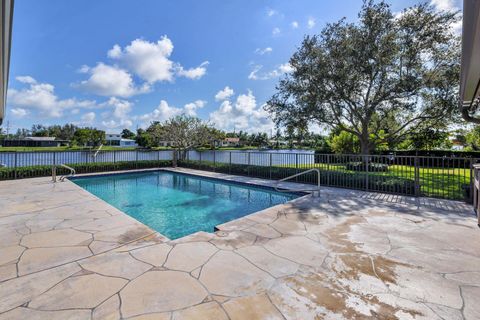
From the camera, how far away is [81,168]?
10406 mm

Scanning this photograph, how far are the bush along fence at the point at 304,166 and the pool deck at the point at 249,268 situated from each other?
203 cm

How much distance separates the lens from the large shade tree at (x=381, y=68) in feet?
26.6

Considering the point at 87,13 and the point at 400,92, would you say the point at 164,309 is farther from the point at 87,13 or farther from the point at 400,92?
the point at 400,92

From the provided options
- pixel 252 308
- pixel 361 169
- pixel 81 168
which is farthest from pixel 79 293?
pixel 81 168

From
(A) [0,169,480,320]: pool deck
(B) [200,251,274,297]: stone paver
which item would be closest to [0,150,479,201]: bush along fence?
(A) [0,169,480,320]: pool deck

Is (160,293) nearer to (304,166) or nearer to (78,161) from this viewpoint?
(304,166)

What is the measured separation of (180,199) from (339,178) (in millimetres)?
5454

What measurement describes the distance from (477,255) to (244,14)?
9.30m

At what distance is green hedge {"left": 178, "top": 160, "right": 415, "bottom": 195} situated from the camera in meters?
6.44

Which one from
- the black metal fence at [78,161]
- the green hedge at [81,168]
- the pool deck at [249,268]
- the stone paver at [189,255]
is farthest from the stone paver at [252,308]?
the green hedge at [81,168]

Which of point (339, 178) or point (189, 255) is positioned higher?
point (339, 178)

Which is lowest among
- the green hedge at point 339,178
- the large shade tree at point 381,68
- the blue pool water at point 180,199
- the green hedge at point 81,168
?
the blue pool water at point 180,199

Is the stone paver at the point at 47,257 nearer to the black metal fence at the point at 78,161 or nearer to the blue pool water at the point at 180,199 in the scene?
the blue pool water at the point at 180,199

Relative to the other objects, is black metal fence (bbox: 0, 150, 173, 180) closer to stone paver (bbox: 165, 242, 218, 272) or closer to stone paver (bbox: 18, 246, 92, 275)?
stone paver (bbox: 18, 246, 92, 275)
